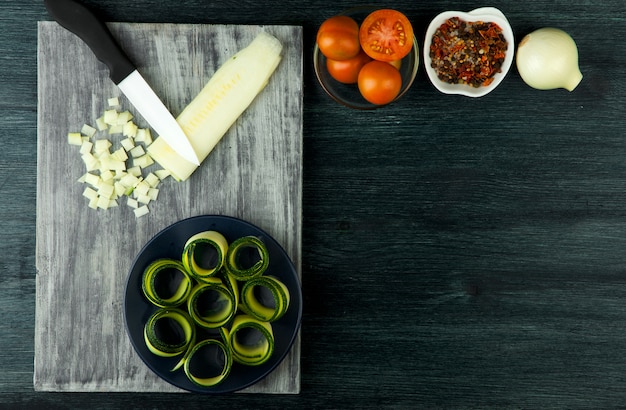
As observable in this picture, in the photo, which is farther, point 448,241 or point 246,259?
point 448,241

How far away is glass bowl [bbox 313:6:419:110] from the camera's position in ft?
3.58

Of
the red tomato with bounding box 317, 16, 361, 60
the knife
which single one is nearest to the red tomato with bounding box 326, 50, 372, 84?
the red tomato with bounding box 317, 16, 361, 60

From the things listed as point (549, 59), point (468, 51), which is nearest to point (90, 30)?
point (468, 51)

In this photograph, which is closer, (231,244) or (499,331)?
(231,244)

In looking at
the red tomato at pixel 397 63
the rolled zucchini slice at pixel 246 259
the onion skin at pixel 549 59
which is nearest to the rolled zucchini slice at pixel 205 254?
the rolled zucchini slice at pixel 246 259

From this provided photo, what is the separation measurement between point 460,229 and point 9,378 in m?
0.95

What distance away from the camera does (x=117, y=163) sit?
109cm

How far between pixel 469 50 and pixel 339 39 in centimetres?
25

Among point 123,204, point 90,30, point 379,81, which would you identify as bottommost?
point 123,204

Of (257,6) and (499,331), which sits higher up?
(257,6)

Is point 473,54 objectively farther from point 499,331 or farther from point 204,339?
point 204,339

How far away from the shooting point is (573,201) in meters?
1.17

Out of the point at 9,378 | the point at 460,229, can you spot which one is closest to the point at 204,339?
the point at 9,378

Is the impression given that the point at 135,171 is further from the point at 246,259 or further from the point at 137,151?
the point at 246,259
